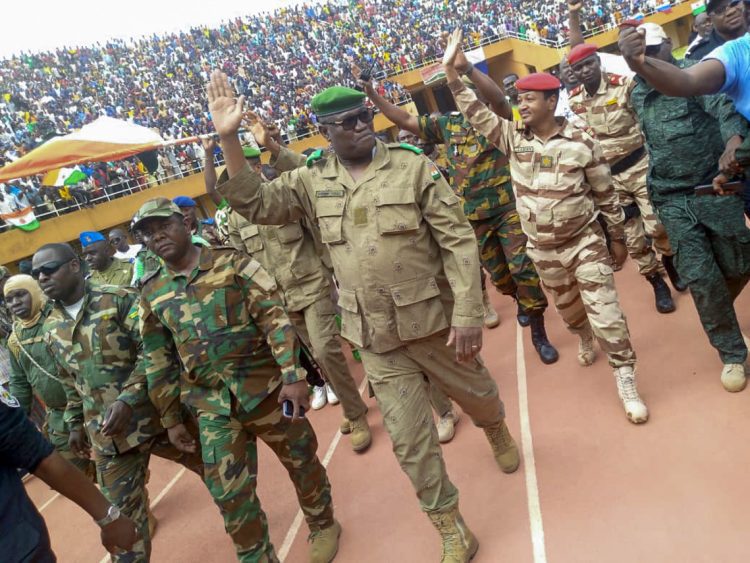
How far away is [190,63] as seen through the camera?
3012 cm

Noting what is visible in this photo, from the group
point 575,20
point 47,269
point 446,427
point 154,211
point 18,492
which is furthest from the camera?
point 575,20

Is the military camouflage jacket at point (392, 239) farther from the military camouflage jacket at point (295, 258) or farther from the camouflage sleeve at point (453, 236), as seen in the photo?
the military camouflage jacket at point (295, 258)

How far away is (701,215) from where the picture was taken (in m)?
3.61

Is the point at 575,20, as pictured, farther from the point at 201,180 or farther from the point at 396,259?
the point at 201,180

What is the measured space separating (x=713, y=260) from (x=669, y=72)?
1.68 meters

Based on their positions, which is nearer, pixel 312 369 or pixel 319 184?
pixel 319 184

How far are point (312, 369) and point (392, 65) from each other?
26.5m

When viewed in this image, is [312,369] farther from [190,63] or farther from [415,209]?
[190,63]

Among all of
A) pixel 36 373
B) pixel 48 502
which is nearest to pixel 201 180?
pixel 48 502

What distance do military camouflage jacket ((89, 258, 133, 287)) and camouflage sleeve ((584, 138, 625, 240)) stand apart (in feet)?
16.1

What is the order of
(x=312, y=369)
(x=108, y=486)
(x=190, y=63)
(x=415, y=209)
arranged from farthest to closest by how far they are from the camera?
(x=190, y=63) < (x=312, y=369) < (x=108, y=486) < (x=415, y=209)

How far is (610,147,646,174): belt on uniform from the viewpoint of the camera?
5.18 meters

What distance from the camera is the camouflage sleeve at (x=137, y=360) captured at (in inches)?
134

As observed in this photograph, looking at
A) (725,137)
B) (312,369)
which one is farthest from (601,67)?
(312,369)
